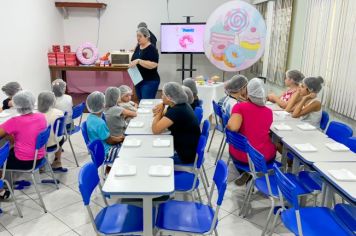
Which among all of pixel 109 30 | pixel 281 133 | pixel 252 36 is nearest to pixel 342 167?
pixel 281 133

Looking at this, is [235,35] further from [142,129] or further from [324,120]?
[142,129]

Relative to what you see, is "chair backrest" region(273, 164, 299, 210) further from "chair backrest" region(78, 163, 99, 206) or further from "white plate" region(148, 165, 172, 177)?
"chair backrest" region(78, 163, 99, 206)

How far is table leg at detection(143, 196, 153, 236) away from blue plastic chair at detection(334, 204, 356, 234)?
128cm

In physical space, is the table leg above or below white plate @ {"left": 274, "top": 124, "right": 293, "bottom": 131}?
below

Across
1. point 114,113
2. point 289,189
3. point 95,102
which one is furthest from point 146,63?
point 289,189

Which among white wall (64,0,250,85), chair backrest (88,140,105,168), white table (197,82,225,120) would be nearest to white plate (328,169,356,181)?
chair backrest (88,140,105,168)

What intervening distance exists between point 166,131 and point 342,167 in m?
1.46

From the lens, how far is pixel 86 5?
287 inches

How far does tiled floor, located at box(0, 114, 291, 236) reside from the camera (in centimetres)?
269

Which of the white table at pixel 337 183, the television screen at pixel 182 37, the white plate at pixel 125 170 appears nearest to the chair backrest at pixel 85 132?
the white plate at pixel 125 170

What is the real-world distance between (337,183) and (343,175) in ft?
0.40

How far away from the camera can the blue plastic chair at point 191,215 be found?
1975 mm

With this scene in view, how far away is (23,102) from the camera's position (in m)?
2.85

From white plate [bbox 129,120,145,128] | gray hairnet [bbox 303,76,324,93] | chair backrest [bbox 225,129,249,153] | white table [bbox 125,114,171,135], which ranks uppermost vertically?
gray hairnet [bbox 303,76,324,93]
